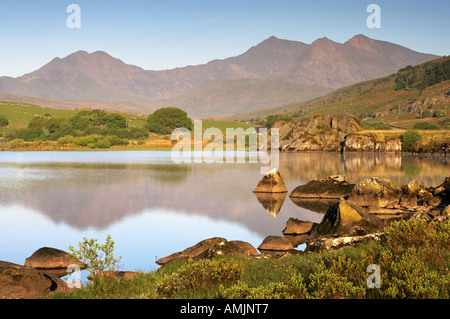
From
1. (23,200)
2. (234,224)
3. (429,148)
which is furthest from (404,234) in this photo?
(429,148)

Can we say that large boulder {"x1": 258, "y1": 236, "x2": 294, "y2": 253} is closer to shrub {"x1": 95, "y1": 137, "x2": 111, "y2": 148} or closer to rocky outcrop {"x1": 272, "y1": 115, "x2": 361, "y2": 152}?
rocky outcrop {"x1": 272, "y1": 115, "x2": 361, "y2": 152}

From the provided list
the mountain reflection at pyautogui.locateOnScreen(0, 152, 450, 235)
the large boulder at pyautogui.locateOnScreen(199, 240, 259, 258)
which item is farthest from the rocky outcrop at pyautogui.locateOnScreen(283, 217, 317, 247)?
the large boulder at pyautogui.locateOnScreen(199, 240, 259, 258)

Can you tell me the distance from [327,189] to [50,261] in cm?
2383

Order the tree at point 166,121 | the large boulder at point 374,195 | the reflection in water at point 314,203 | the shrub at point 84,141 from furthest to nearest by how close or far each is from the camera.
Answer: the tree at point 166,121 → the shrub at point 84,141 → the reflection in water at point 314,203 → the large boulder at point 374,195

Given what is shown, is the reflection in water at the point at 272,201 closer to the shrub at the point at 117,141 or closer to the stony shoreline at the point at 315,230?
the stony shoreline at the point at 315,230

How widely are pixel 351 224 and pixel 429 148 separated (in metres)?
83.3

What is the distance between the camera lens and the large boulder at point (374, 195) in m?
28.9

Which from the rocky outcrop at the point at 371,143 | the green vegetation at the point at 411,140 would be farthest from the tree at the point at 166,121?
the green vegetation at the point at 411,140

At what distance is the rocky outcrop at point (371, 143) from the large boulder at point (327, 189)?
70.5m

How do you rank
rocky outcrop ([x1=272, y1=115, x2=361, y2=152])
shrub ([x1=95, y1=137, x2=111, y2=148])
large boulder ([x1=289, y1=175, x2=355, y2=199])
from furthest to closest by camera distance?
1. shrub ([x1=95, y1=137, x2=111, y2=148])
2. rocky outcrop ([x1=272, y1=115, x2=361, y2=152])
3. large boulder ([x1=289, y1=175, x2=355, y2=199])

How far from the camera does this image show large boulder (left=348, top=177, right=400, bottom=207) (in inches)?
1139

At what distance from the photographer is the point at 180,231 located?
77.9ft

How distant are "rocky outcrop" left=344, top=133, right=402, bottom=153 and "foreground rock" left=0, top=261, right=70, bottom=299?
97.6m

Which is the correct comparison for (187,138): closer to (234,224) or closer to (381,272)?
(234,224)
